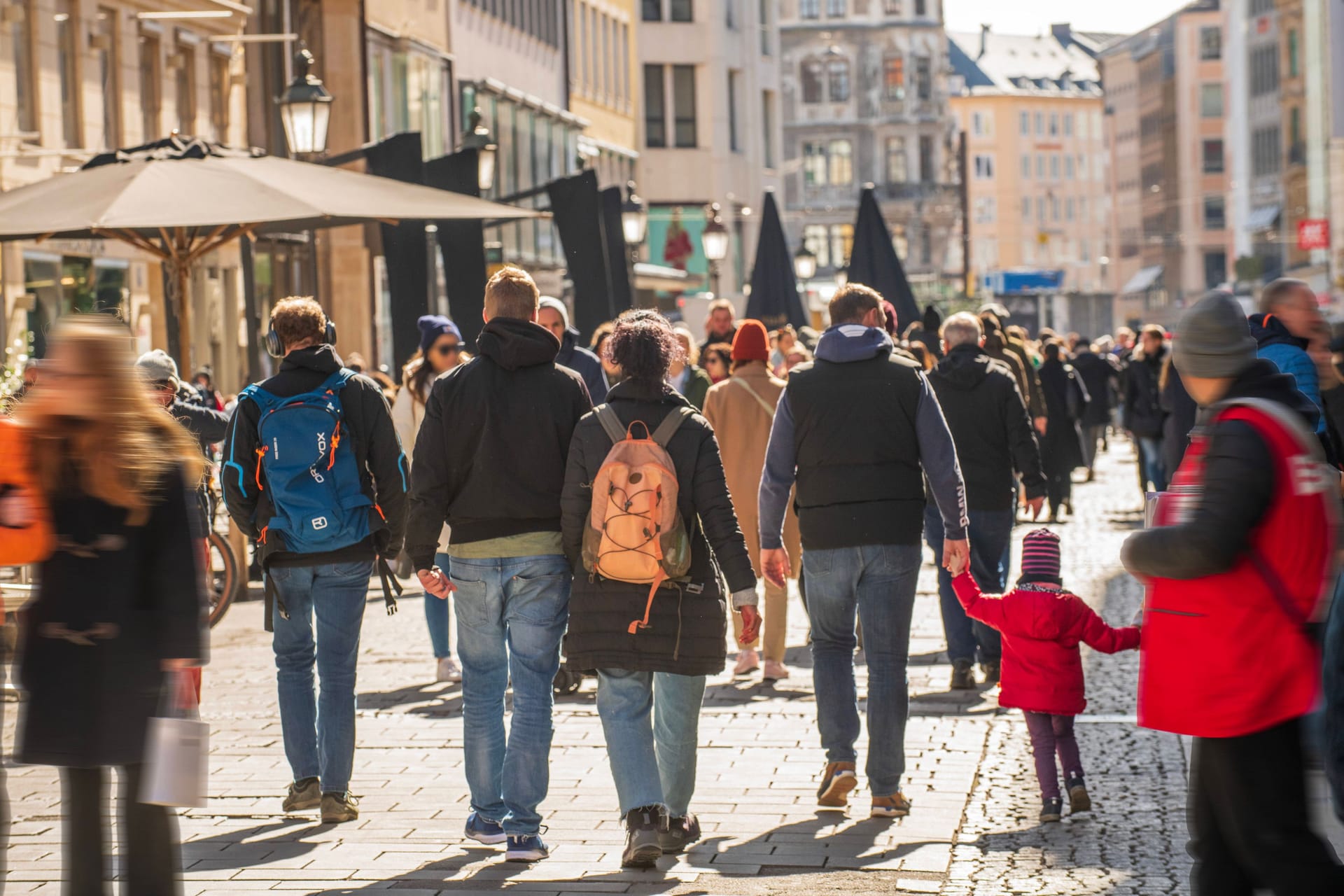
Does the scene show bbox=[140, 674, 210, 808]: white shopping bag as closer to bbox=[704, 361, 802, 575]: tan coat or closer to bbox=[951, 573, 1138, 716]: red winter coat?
bbox=[951, 573, 1138, 716]: red winter coat

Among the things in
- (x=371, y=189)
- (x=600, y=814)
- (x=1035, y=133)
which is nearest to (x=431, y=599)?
(x=371, y=189)

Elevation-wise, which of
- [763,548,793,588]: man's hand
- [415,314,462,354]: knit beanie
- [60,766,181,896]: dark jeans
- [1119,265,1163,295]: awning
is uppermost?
[1119,265,1163,295]: awning

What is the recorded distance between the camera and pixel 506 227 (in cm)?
4500

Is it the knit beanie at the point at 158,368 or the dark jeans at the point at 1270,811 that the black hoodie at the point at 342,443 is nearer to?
the knit beanie at the point at 158,368

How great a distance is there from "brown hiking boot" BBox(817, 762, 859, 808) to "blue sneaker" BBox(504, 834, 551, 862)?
4.11 feet

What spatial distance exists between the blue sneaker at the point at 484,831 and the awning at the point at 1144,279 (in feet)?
459

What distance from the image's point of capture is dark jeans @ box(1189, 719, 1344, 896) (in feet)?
17.6

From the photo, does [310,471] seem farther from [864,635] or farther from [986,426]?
[986,426]

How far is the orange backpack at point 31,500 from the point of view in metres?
5.74

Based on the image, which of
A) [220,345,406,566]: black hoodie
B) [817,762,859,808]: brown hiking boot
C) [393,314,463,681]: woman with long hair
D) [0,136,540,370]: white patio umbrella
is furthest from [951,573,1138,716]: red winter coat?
[0,136,540,370]: white patio umbrella

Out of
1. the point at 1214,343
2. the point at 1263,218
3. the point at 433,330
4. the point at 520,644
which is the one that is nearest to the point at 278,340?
the point at 520,644

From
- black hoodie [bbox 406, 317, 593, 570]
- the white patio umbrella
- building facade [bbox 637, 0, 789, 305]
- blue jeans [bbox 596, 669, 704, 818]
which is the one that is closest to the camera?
blue jeans [bbox 596, 669, 704, 818]

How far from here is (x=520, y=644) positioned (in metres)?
7.83

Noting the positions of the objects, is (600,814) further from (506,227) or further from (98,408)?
(506,227)
